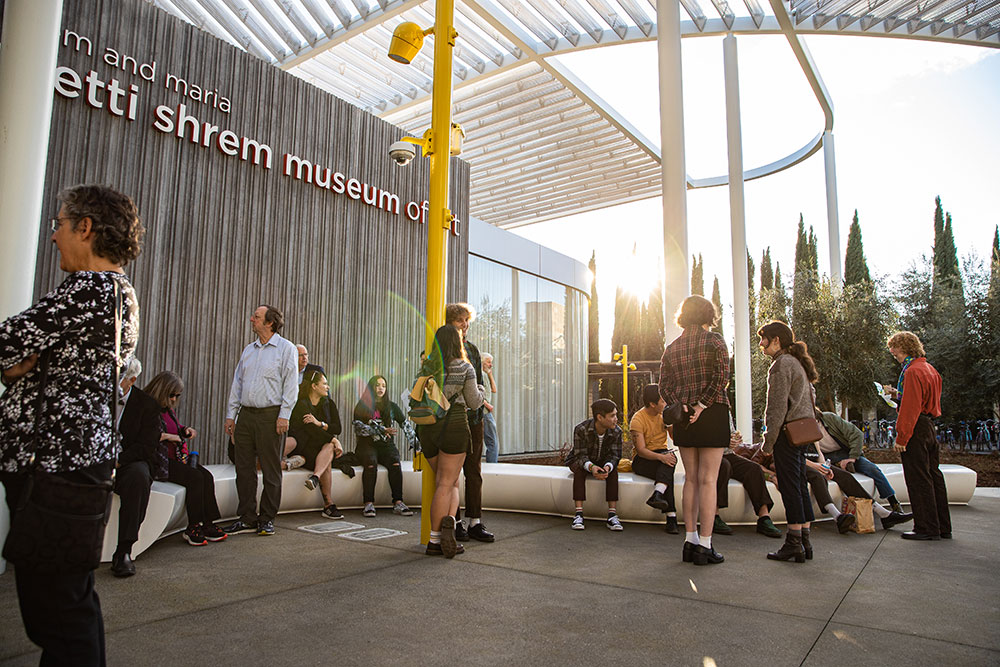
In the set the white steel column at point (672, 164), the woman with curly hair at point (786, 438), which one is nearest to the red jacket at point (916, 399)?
the woman with curly hair at point (786, 438)

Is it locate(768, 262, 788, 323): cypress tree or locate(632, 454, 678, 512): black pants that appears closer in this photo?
locate(632, 454, 678, 512): black pants

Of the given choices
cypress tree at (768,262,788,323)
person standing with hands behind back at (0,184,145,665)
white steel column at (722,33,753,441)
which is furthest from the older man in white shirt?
cypress tree at (768,262,788,323)

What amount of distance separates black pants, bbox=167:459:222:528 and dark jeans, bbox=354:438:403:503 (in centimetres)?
176

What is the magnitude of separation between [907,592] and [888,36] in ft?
47.0

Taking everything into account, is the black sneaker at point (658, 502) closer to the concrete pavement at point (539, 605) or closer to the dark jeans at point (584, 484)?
the dark jeans at point (584, 484)

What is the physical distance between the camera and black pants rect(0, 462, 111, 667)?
5.64 ft

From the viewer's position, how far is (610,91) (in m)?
18.3

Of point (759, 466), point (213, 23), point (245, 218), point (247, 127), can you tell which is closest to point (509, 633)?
point (759, 466)

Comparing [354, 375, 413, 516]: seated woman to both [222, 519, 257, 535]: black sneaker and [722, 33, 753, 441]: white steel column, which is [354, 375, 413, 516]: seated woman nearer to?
[222, 519, 257, 535]: black sneaker

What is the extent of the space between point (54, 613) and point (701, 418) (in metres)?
3.70

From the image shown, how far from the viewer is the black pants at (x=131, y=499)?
159 inches

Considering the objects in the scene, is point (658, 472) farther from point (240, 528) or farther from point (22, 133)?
point (22, 133)

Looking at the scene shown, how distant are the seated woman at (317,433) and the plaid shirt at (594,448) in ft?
7.56

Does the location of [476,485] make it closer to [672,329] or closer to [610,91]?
[672,329]
